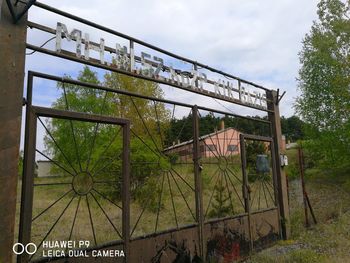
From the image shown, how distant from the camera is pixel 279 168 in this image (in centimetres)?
837

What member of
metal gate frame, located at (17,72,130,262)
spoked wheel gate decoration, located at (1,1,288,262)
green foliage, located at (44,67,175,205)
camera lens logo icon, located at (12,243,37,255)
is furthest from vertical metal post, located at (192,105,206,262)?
green foliage, located at (44,67,175,205)

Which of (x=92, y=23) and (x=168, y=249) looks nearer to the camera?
(x=92, y=23)

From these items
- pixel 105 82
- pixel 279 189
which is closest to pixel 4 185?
pixel 279 189

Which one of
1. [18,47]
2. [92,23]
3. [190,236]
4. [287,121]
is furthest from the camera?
[287,121]

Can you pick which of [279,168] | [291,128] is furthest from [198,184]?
[291,128]

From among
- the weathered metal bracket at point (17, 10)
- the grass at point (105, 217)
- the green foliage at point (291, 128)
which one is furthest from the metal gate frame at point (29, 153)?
the green foliage at point (291, 128)

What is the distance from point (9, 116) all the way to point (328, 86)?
18.3m

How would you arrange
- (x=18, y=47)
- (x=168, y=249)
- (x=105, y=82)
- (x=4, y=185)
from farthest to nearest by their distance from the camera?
1. (x=105, y=82)
2. (x=168, y=249)
3. (x=18, y=47)
4. (x=4, y=185)

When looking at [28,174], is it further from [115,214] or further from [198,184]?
[115,214]

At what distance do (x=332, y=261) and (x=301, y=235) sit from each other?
284 cm

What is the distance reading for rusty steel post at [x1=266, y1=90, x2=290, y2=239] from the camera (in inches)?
319

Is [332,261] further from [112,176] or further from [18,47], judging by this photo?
[112,176]

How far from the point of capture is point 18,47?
3633mm

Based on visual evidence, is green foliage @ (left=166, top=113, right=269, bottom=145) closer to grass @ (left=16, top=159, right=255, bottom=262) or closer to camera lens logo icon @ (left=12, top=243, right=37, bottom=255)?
grass @ (left=16, top=159, right=255, bottom=262)
